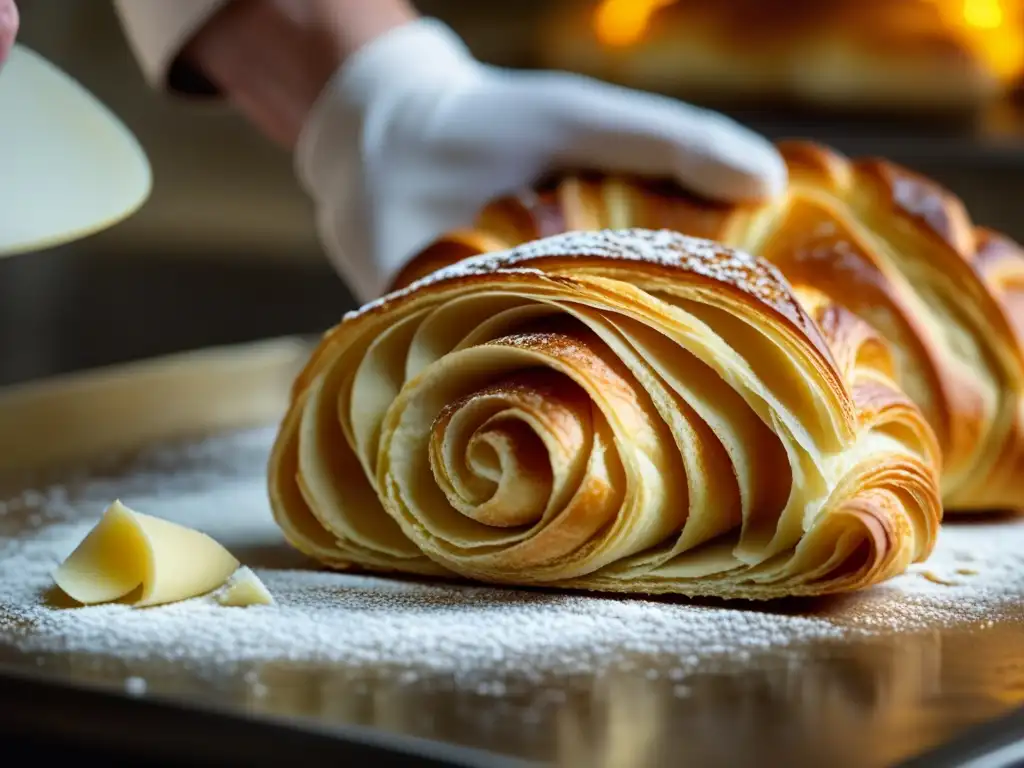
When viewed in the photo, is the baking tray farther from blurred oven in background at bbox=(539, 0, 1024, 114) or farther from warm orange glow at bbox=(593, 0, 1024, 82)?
warm orange glow at bbox=(593, 0, 1024, 82)

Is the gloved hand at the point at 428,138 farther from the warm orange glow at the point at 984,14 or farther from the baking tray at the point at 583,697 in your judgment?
the warm orange glow at the point at 984,14

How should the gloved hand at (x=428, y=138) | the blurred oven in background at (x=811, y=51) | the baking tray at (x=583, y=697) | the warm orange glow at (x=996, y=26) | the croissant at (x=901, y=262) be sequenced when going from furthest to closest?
the warm orange glow at (x=996, y=26) → the blurred oven in background at (x=811, y=51) → the gloved hand at (x=428, y=138) → the croissant at (x=901, y=262) → the baking tray at (x=583, y=697)

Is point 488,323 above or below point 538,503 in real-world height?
above

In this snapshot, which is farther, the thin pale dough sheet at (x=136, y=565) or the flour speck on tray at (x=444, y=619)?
the thin pale dough sheet at (x=136, y=565)

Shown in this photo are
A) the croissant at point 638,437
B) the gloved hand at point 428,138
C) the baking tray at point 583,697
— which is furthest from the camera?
the gloved hand at point 428,138

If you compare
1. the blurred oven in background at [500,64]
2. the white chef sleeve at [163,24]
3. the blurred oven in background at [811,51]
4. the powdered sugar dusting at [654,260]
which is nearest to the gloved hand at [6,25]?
the powdered sugar dusting at [654,260]

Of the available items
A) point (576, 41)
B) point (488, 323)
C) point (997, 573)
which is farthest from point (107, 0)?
point (997, 573)

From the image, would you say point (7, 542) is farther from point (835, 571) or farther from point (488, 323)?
point (835, 571)
